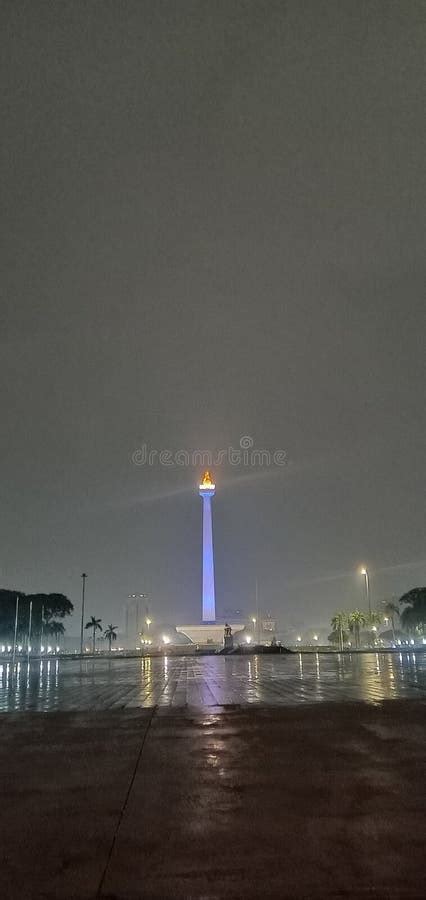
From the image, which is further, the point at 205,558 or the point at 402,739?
the point at 205,558

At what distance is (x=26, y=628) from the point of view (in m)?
127

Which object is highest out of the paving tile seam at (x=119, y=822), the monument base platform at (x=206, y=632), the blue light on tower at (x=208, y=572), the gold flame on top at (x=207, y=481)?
the gold flame on top at (x=207, y=481)

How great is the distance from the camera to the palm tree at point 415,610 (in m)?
140

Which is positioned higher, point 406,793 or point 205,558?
point 205,558

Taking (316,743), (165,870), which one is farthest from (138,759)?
(165,870)

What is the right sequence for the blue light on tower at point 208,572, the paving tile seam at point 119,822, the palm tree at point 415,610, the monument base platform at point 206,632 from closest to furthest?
the paving tile seam at point 119,822 → the palm tree at point 415,610 → the blue light on tower at point 208,572 → the monument base platform at point 206,632

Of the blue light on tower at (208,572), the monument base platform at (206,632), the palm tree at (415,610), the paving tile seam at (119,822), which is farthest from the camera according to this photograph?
the monument base platform at (206,632)

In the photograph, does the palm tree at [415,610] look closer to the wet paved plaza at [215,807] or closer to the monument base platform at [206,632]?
the monument base platform at [206,632]

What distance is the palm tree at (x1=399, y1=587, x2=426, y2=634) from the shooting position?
139875 mm

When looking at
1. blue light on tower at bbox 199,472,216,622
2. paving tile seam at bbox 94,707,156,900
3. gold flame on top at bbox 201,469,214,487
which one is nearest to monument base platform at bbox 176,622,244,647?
blue light on tower at bbox 199,472,216,622

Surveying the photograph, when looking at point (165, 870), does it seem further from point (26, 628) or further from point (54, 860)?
point (26, 628)

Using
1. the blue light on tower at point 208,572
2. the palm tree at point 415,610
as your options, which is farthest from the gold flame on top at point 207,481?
the palm tree at point 415,610

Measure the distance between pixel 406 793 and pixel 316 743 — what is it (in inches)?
143

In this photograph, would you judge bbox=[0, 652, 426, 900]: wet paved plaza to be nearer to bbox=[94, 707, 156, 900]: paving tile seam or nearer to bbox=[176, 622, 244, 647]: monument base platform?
bbox=[94, 707, 156, 900]: paving tile seam
